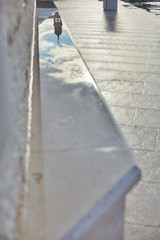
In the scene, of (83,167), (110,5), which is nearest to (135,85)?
(83,167)

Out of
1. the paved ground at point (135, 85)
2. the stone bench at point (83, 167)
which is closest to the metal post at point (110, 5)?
the paved ground at point (135, 85)

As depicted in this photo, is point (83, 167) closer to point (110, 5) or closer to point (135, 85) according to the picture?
point (135, 85)

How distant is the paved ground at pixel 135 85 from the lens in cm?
221

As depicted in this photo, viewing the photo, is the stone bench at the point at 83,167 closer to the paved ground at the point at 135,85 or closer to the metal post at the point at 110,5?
the paved ground at the point at 135,85

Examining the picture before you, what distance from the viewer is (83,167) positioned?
1.50m

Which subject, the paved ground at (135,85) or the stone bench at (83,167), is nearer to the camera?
the stone bench at (83,167)

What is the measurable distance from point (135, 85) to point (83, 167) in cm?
294

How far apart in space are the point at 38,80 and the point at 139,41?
4.52 m

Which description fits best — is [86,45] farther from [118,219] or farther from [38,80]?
[118,219]

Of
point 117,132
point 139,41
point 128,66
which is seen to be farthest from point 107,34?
point 117,132

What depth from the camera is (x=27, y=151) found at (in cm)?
152

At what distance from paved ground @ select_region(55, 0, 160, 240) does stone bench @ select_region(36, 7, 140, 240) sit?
1.57ft

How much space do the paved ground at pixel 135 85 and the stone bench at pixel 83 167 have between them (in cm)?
48

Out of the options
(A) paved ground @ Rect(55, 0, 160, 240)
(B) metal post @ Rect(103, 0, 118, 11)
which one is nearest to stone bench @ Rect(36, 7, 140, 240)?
(A) paved ground @ Rect(55, 0, 160, 240)
